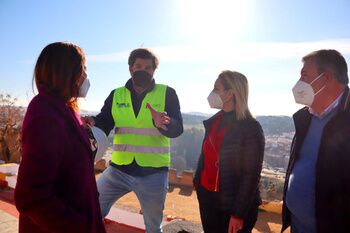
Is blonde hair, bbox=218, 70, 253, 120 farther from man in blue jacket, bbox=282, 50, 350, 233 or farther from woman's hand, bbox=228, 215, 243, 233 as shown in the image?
woman's hand, bbox=228, 215, 243, 233

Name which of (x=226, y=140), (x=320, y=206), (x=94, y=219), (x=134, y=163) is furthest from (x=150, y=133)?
(x=320, y=206)

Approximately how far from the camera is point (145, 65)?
3.32 metres

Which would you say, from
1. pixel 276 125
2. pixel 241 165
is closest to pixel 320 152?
pixel 241 165

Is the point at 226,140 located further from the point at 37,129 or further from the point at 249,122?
the point at 37,129

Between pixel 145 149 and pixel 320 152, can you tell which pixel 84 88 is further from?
pixel 320 152

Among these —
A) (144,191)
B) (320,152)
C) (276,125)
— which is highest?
(320,152)

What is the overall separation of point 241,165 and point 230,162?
3.9 inches

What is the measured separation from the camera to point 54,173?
159cm

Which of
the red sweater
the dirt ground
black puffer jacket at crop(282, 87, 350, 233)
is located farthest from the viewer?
the dirt ground

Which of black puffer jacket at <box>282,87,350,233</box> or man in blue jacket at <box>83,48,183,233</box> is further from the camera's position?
man in blue jacket at <box>83,48,183,233</box>

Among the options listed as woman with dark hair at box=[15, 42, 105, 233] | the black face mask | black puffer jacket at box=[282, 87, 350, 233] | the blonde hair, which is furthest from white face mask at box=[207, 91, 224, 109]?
woman with dark hair at box=[15, 42, 105, 233]

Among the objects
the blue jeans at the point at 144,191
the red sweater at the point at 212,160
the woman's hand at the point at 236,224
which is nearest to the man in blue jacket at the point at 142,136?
the blue jeans at the point at 144,191

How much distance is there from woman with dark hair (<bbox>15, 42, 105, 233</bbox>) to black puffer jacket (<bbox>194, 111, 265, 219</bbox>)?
48.9 inches

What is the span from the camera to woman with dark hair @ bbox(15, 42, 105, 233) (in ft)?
5.08
